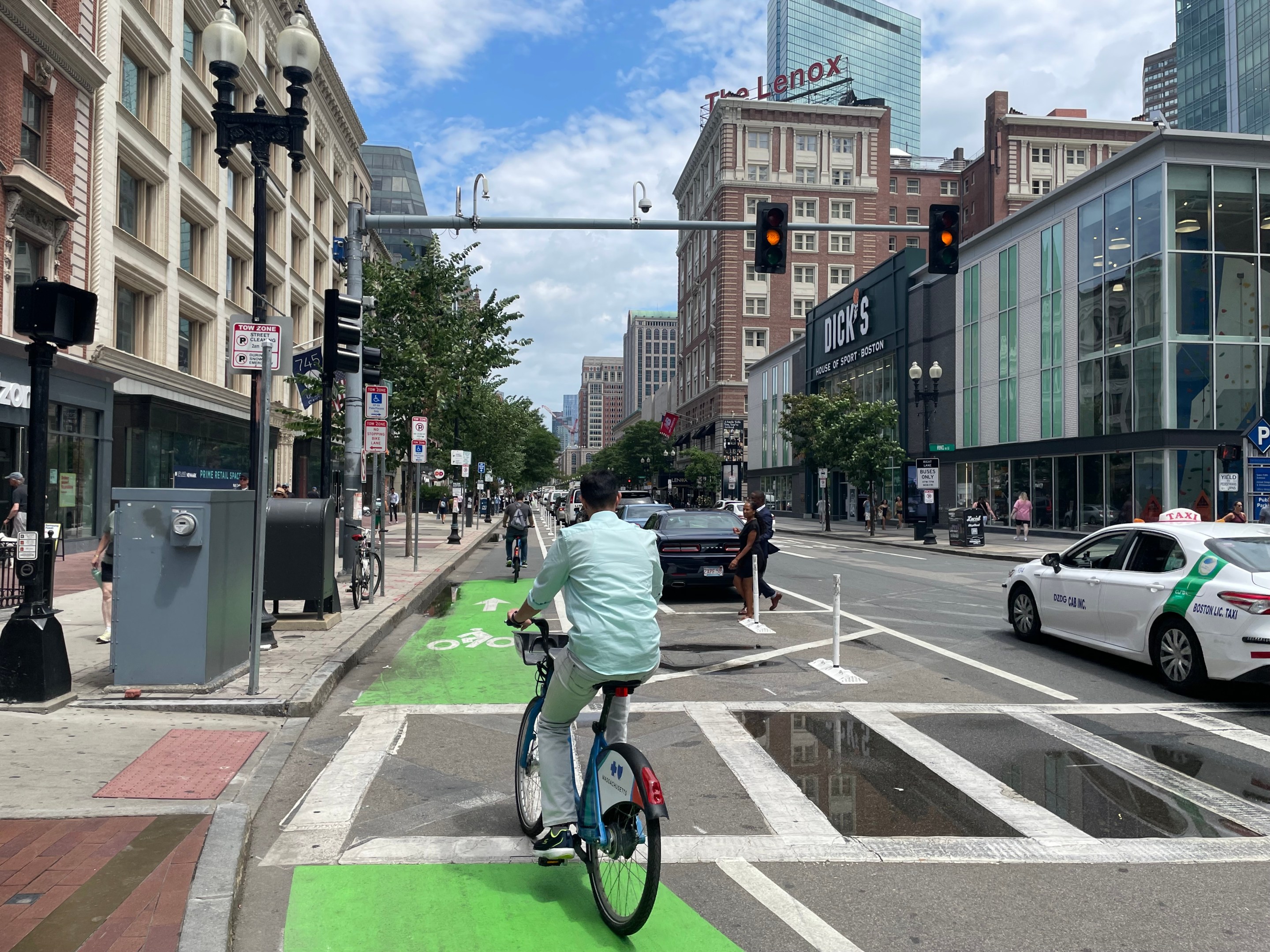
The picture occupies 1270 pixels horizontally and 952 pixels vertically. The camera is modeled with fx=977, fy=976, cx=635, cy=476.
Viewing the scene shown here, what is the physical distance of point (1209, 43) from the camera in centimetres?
11881

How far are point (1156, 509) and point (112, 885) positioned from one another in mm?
31047

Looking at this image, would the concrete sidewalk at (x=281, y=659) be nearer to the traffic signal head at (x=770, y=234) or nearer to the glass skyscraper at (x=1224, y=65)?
the traffic signal head at (x=770, y=234)

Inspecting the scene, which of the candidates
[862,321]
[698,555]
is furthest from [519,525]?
[862,321]

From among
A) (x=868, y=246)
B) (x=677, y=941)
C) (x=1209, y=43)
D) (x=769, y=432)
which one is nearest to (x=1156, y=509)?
(x=677, y=941)

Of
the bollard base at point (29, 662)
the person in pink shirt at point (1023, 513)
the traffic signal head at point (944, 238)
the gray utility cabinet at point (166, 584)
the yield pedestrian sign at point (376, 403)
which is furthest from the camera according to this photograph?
the person in pink shirt at point (1023, 513)

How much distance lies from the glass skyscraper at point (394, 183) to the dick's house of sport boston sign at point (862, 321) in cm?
3994

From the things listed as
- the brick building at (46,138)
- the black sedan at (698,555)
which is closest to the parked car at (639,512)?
the black sedan at (698,555)

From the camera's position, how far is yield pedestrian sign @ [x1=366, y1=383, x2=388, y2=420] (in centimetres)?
1673

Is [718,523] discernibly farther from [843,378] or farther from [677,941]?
[843,378]

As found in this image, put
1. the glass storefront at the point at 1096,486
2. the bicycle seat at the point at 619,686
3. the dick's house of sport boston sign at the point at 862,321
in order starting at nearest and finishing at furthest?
the bicycle seat at the point at 619,686 < the glass storefront at the point at 1096,486 < the dick's house of sport boston sign at the point at 862,321

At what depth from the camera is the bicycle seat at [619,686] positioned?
4.12m

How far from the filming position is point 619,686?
4.14 metres

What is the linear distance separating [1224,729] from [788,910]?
5001mm

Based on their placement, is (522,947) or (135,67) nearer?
(522,947)
